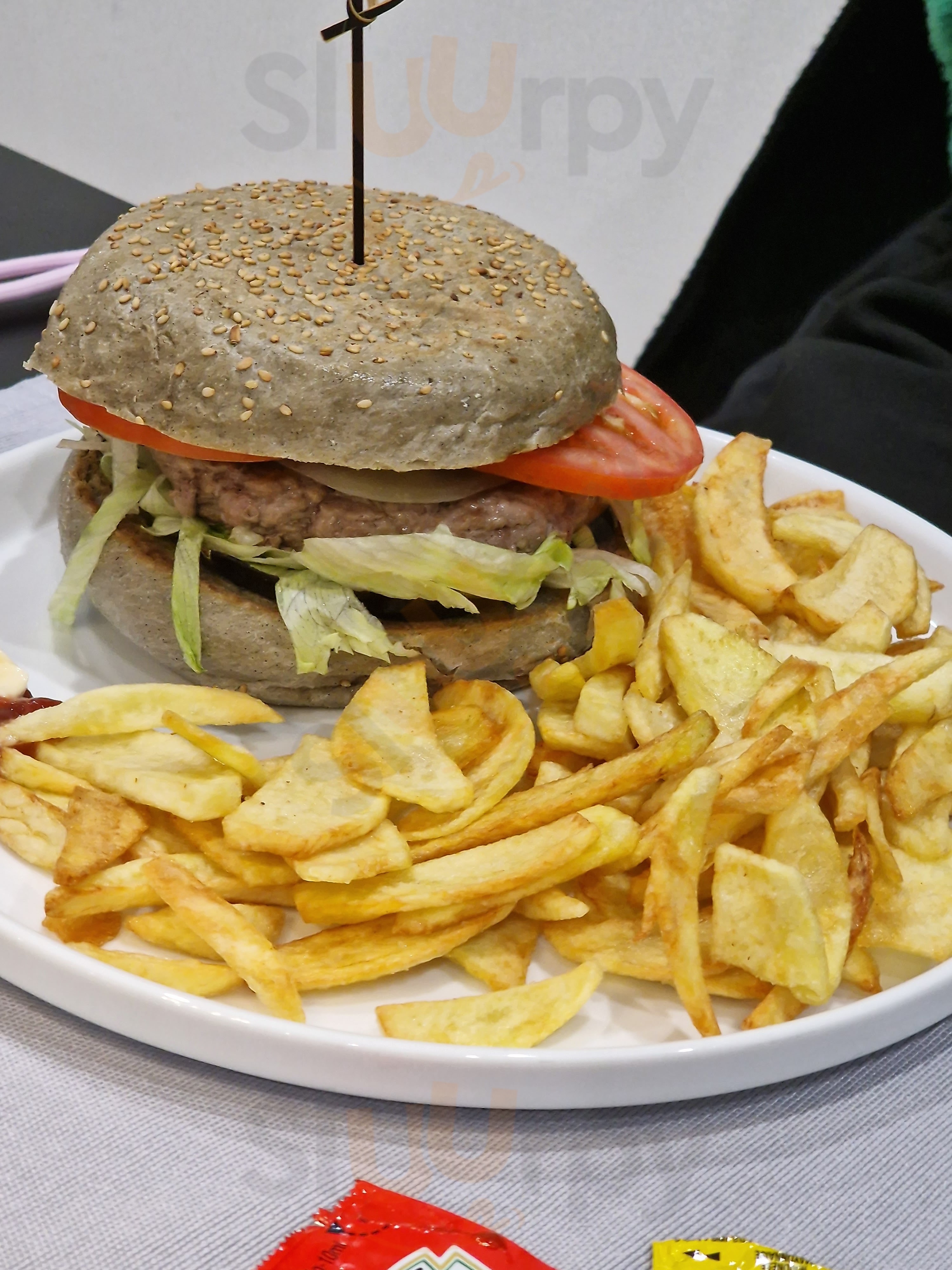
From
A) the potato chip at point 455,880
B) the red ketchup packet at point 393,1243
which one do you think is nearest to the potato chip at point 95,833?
the potato chip at point 455,880

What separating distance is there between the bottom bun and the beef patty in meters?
0.12

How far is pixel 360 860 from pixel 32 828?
0.51 metres

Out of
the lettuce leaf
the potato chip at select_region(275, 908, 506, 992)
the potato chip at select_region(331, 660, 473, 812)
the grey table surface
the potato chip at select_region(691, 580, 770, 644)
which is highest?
→ the lettuce leaf

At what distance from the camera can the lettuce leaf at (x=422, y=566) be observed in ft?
6.49

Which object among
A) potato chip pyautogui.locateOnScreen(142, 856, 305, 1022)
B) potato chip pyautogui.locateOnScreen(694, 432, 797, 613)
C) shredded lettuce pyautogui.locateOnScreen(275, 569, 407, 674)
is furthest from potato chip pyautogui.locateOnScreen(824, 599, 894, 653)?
potato chip pyautogui.locateOnScreen(142, 856, 305, 1022)

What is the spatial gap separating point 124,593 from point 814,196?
298cm

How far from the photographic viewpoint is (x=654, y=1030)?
157 centimetres

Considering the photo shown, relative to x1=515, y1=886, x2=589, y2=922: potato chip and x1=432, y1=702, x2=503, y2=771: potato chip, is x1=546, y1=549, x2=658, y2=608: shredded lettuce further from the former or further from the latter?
x1=515, y1=886, x2=589, y2=922: potato chip

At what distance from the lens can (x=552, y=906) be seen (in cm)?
157

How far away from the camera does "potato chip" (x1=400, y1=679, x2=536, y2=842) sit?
65.6 inches

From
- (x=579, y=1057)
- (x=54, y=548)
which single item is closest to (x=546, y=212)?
(x=54, y=548)

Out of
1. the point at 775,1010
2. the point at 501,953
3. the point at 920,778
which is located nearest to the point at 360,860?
the point at 501,953

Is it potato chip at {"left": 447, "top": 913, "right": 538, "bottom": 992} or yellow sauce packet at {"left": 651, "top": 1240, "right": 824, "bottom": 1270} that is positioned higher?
potato chip at {"left": 447, "top": 913, "right": 538, "bottom": 992}

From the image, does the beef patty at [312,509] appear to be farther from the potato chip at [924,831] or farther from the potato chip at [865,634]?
the potato chip at [924,831]
